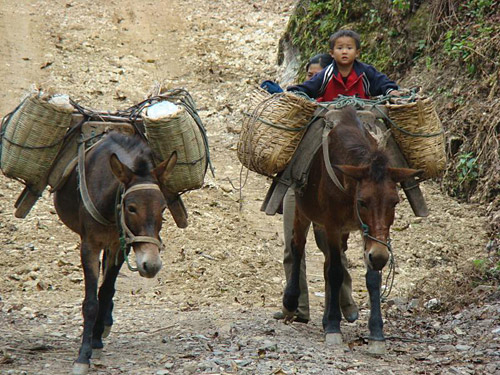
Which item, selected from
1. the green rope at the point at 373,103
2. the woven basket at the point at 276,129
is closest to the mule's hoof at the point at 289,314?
the woven basket at the point at 276,129

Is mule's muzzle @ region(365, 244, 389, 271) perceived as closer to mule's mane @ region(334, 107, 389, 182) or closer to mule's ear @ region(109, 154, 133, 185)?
mule's mane @ region(334, 107, 389, 182)

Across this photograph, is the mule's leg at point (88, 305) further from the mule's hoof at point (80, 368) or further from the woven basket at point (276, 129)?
the woven basket at point (276, 129)

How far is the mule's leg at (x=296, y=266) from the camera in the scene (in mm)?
7703

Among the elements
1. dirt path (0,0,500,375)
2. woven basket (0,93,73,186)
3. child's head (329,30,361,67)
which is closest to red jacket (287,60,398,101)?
child's head (329,30,361,67)

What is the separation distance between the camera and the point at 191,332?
7.12 m

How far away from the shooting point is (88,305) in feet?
19.8

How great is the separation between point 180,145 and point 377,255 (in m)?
1.92

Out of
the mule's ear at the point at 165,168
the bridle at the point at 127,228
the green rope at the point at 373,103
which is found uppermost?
the green rope at the point at 373,103

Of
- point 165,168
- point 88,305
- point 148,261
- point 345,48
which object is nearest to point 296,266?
point 345,48

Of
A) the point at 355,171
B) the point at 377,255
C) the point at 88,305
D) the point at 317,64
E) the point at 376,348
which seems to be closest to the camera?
the point at 377,255

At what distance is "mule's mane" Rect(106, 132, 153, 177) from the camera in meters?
5.85

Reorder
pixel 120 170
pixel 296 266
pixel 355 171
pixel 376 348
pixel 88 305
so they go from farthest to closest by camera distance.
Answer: pixel 296 266
pixel 376 348
pixel 355 171
pixel 88 305
pixel 120 170

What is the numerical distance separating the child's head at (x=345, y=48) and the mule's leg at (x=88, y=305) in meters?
3.17

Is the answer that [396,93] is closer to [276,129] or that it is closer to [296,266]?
[276,129]
